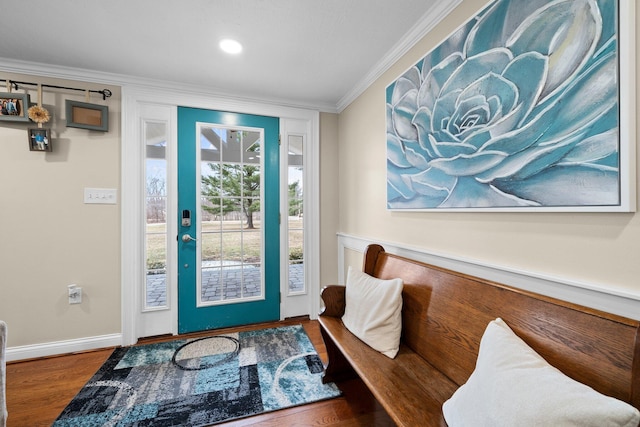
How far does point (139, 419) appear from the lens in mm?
1460

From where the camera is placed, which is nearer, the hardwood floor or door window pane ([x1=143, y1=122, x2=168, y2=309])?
the hardwood floor

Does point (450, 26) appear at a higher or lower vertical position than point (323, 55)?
lower

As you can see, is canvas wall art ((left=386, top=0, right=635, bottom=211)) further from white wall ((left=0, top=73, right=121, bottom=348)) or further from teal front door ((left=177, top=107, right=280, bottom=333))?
white wall ((left=0, top=73, right=121, bottom=348))

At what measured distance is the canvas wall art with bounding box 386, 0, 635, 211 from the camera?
85 centimetres

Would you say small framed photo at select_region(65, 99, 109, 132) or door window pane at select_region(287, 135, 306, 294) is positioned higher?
small framed photo at select_region(65, 99, 109, 132)

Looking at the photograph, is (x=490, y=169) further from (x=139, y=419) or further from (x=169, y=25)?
(x=139, y=419)

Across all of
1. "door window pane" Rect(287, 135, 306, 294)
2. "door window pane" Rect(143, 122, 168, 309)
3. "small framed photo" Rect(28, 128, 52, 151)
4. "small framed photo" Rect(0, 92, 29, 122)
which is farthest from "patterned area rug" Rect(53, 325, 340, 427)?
"small framed photo" Rect(0, 92, 29, 122)

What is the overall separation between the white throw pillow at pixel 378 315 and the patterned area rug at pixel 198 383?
1.66ft

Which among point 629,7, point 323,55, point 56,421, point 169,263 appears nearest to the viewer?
point 629,7

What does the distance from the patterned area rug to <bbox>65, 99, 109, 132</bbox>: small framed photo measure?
71.6 inches

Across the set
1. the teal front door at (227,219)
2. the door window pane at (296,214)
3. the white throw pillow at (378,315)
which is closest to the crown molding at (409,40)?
the door window pane at (296,214)

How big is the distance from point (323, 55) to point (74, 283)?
8.65 feet

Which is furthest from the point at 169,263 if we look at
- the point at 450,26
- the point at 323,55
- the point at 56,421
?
the point at 450,26

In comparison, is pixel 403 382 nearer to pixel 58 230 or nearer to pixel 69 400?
pixel 69 400
